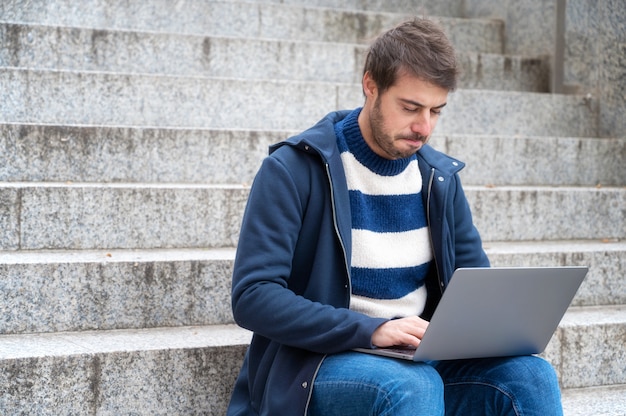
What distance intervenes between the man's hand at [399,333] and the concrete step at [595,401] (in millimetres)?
1070

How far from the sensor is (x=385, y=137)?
8.05 feet

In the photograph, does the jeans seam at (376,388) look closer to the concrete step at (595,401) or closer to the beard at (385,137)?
the beard at (385,137)

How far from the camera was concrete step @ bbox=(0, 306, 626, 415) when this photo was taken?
2621 mm

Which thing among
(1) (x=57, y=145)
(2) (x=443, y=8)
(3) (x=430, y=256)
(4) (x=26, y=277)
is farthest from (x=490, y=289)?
(2) (x=443, y=8)

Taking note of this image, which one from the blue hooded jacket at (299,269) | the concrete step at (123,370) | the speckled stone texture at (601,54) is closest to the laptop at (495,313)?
the blue hooded jacket at (299,269)

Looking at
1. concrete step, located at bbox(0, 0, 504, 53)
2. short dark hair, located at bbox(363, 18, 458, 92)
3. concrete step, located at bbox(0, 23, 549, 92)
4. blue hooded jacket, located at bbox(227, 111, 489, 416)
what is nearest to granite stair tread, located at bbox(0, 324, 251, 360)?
blue hooded jacket, located at bbox(227, 111, 489, 416)

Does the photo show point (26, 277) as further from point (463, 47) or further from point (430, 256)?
point (463, 47)

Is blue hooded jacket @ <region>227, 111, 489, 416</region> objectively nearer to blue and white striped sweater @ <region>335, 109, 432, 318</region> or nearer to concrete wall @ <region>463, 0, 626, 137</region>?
blue and white striped sweater @ <region>335, 109, 432, 318</region>

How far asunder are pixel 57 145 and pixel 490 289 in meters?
2.26

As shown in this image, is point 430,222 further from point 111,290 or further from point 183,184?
point 183,184

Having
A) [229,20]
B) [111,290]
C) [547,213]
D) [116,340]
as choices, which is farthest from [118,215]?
[229,20]

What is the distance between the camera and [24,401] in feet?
8.58

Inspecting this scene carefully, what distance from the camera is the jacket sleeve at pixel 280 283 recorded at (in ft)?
7.06

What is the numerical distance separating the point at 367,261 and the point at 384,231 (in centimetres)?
12
